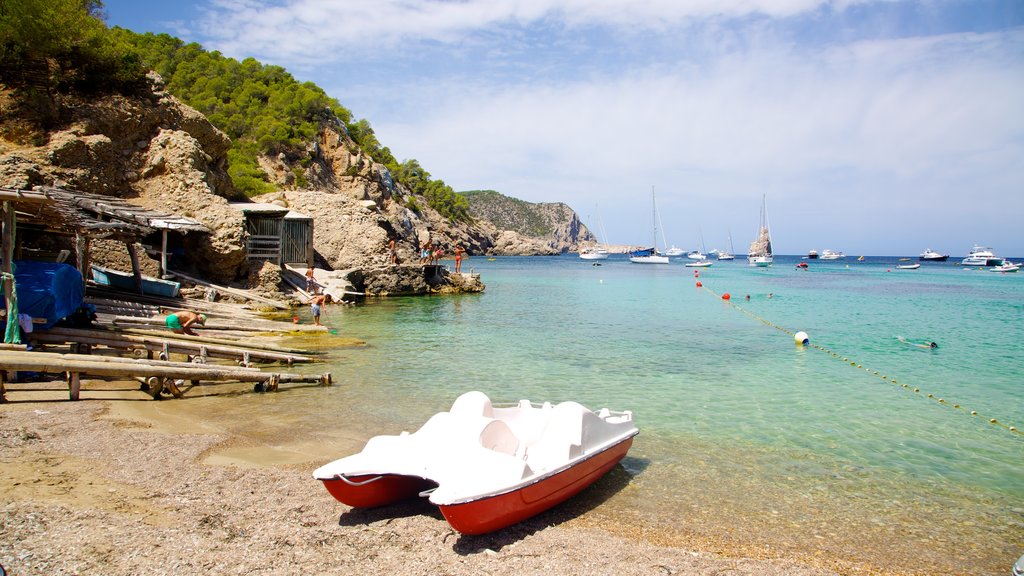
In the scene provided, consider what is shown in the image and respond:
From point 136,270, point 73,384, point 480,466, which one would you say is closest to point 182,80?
point 136,270

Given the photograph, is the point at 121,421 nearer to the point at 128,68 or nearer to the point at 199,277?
the point at 199,277

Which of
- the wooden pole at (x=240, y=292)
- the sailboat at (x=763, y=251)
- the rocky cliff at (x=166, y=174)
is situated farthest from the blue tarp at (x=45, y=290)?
the sailboat at (x=763, y=251)

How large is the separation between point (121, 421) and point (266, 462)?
2.71 m

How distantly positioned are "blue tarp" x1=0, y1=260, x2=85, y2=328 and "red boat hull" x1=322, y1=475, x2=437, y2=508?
28.5 feet

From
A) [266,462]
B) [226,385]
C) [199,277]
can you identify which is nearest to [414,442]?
[266,462]

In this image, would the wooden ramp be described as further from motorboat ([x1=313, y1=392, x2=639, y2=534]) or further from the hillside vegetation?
the hillside vegetation

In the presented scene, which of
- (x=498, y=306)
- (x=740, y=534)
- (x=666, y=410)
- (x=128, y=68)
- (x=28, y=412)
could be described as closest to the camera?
(x=740, y=534)

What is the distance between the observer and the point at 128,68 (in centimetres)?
2559

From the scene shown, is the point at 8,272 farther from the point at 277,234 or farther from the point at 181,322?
the point at 277,234

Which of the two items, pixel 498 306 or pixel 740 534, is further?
pixel 498 306

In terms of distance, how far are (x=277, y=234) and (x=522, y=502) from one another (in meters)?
24.7

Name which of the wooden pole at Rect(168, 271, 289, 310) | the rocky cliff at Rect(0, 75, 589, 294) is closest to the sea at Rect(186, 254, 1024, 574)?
the wooden pole at Rect(168, 271, 289, 310)

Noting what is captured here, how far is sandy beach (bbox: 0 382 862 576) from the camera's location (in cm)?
491

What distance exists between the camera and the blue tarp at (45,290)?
1123cm
